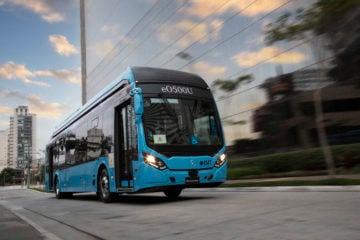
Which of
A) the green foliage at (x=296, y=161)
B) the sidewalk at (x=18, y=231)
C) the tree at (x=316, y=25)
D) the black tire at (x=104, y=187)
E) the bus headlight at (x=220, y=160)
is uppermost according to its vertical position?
the tree at (x=316, y=25)

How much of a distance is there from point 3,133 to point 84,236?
15544cm

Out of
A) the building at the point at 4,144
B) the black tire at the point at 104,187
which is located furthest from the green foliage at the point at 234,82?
the building at the point at 4,144

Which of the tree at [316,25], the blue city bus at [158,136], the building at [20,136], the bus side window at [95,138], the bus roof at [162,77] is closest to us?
the blue city bus at [158,136]

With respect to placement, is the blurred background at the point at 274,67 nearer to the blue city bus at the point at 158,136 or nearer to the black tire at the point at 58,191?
the blue city bus at the point at 158,136

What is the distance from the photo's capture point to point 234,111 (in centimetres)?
2756

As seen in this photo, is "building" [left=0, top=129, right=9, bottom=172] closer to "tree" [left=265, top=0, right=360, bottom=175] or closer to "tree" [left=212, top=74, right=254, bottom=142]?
"tree" [left=212, top=74, right=254, bottom=142]

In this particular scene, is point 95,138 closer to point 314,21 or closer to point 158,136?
point 158,136

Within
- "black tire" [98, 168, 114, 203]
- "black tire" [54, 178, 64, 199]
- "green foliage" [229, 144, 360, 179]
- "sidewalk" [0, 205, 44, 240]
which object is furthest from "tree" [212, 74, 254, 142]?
"sidewalk" [0, 205, 44, 240]

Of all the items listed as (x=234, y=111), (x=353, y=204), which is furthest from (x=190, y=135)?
(x=234, y=111)

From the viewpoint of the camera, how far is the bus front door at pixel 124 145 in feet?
35.7

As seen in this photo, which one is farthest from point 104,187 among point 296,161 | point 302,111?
point 302,111

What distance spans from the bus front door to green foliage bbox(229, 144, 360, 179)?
31.1ft

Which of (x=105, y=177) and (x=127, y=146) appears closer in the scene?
(x=127, y=146)

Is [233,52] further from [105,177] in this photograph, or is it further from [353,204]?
[353,204]
